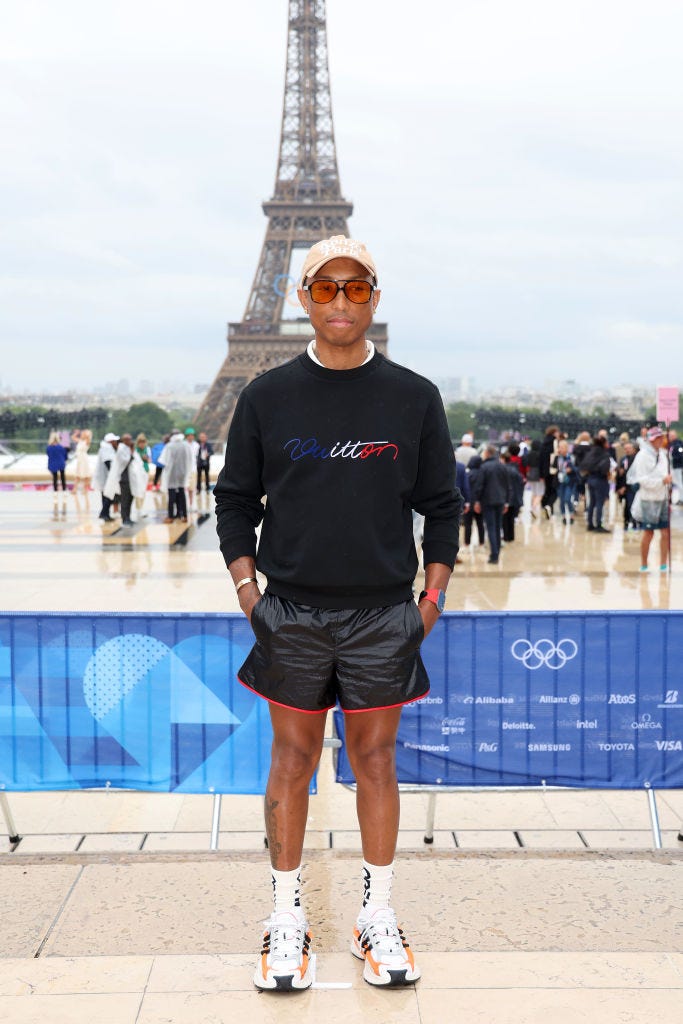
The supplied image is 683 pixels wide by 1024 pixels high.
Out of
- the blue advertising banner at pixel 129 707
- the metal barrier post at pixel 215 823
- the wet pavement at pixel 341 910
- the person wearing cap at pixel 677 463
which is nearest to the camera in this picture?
the wet pavement at pixel 341 910

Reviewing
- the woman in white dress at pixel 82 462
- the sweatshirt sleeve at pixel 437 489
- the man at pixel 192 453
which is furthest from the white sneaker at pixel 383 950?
the woman in white dress at pixel 82 462

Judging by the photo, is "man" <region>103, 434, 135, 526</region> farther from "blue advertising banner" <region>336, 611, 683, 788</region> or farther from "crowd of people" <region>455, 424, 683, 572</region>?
"blue advertising banner" <region>336, 611, 683, 788</region>

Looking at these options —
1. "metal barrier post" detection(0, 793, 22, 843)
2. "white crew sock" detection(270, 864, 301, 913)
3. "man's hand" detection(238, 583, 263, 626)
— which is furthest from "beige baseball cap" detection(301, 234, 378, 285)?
"metal barrier post" detection(0, 793, 22, 843)

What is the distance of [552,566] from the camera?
12.7 m

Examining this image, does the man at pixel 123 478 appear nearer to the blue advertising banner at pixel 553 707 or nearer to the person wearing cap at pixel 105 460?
the person wearing cap at pixel 105 460

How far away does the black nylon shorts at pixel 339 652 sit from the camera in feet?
9.78

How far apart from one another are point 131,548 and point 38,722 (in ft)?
32.8

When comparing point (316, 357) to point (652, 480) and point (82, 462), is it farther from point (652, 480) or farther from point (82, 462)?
point (82, 462)

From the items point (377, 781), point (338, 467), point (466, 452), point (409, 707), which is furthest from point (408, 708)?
point (466, 452)

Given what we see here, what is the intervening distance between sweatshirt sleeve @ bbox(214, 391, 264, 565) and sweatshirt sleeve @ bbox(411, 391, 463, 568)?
49 centimetres

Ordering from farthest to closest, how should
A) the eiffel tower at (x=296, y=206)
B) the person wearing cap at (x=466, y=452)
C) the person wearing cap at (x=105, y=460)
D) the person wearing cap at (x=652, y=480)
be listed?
the eiffel tower at (x=296, y=206)
the person wearing cap at (x=105, y=460)
the person wearing cap at (x=466, y=452)
the person wearing cap at (x=652, y=480)

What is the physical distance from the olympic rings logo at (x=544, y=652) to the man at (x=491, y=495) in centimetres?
851

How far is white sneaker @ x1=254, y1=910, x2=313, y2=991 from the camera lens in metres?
2.84

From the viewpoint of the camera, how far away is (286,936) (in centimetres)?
295
